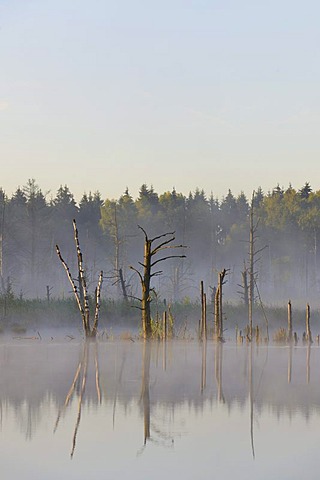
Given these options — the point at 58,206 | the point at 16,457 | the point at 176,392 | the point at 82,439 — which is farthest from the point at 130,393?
the point at 58,206

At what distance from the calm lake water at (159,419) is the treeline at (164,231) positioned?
65620 mm

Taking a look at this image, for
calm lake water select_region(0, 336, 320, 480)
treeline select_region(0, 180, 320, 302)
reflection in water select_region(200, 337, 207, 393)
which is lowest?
calm lake water select_region(0, 336, 320, 480)

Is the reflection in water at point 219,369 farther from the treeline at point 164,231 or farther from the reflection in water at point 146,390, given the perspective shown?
the treeline at point 164,231

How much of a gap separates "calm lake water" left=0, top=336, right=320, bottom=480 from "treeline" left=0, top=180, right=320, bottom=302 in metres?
65.6

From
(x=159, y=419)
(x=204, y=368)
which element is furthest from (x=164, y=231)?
(x=159, y=419)

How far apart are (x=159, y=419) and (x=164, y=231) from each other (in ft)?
357

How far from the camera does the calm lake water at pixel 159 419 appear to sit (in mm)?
9922

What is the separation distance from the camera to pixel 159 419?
1327 cm

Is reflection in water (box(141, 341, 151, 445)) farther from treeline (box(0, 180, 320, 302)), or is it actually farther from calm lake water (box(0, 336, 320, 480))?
treeline (box(0, 180, 320, 302))

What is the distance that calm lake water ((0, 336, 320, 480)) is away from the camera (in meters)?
9.92

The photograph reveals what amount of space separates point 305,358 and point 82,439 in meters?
15.1

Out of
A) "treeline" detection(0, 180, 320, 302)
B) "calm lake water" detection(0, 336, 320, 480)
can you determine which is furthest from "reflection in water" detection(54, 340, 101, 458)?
"treeline" detection(0, 180, 320, 302)

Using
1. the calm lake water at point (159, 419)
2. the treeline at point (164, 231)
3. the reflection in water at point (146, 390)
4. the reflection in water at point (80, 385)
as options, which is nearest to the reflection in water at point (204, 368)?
the calm lake water at point (159, 419)

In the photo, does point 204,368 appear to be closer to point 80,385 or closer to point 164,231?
point 80,385
